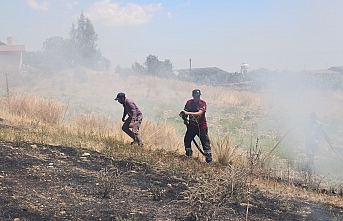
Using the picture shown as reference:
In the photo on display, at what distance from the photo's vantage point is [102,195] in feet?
16.8

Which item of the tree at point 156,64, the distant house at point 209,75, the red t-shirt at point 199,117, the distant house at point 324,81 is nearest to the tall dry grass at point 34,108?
the red t-shirt at point 199,117

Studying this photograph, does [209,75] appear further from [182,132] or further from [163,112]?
[182,132]

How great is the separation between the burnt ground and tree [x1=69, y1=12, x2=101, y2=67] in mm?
24782

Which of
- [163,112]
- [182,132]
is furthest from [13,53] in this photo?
[182,132]

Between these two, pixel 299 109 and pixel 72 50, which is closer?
pixel 299 109

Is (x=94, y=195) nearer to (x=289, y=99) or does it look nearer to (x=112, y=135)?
(x=112, y=135)

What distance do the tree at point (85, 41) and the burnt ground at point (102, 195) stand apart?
24.8 metres

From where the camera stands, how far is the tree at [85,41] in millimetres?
30672

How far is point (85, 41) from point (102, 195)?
1119 inches

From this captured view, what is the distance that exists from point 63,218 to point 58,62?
89.7 feet

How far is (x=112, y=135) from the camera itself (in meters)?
9.89

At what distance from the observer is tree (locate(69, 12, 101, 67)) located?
3067 centimetres

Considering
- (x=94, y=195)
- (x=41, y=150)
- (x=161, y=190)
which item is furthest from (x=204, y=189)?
(x=41, y=150)

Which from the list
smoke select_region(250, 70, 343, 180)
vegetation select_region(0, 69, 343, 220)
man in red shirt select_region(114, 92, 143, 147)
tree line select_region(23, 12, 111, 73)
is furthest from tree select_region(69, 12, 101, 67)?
man in red shirt select_region(114, 92, 143, 147)
